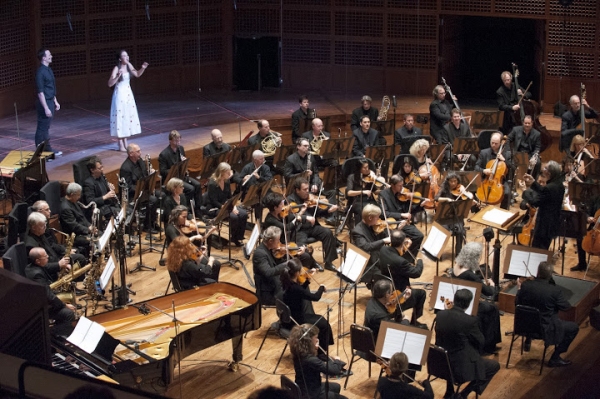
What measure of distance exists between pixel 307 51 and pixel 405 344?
37.6 ft

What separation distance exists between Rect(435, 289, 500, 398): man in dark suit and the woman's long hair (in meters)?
2.59

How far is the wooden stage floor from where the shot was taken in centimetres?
802

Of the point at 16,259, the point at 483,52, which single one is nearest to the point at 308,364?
the point at 16,259

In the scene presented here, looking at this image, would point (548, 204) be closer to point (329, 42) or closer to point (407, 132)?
point (407, 132)

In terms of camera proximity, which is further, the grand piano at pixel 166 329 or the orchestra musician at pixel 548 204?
the orchestra musician at pixel 548 204

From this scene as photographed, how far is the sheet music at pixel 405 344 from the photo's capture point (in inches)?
281

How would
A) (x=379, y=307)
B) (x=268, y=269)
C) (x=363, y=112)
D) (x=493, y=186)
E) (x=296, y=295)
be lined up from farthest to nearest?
(x=363, y=112) → (x=493, y=186) → (x=268, y=269) → (x=296, y=295) → (x=379, y=307)

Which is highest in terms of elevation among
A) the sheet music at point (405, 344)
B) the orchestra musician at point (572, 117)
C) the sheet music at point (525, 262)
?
the orchestra musician at point (572, 117)

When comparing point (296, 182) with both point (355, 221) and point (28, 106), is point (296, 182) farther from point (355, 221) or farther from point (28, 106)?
point (28, 106)

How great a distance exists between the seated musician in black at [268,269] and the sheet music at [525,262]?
2.17 meters

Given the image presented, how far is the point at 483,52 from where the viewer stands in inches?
698

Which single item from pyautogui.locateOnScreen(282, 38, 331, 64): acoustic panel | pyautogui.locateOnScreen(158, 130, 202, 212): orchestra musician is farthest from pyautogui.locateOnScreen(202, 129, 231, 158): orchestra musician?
pyautogui.locateOnScreen(282, 38, 331, 64): acoustic panel

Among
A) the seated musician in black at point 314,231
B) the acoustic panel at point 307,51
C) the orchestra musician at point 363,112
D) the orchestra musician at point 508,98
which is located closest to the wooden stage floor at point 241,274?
the seated musician in black at point 314,231

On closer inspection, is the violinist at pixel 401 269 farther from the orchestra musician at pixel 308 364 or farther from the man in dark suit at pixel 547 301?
the orchestra musician at pixel 308 364
